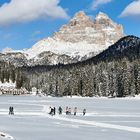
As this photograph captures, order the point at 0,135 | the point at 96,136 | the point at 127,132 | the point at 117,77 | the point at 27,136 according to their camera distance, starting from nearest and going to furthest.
→ the point at 0,135, the point at 27,136, the point at 96,136, the point at 127,132, the point at 117,77

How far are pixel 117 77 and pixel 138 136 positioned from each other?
498 ft

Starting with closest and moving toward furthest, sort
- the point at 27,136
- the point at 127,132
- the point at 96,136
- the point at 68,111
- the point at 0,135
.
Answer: the point at 0,135 < the point at 27,136 < the point at 96,136 < the point at 127,132 < the point at 68,111

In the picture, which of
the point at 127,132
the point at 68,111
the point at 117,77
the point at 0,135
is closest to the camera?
the point at 0,135

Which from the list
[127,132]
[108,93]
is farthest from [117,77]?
[127,132]

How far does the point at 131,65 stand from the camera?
19562cm

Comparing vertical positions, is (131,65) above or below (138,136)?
above

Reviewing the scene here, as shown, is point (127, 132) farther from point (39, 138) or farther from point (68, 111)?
point (68, 111)

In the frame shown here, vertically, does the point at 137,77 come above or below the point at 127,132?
above

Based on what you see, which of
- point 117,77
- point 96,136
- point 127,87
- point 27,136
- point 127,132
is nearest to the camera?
point 27,136

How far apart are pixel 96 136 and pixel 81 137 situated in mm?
1935

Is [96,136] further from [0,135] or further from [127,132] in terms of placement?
[0,135]

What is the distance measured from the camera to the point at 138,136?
41844 millimetres

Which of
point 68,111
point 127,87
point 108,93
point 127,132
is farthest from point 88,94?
A: point 127,132

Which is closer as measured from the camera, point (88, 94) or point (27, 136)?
point (27, 136)
